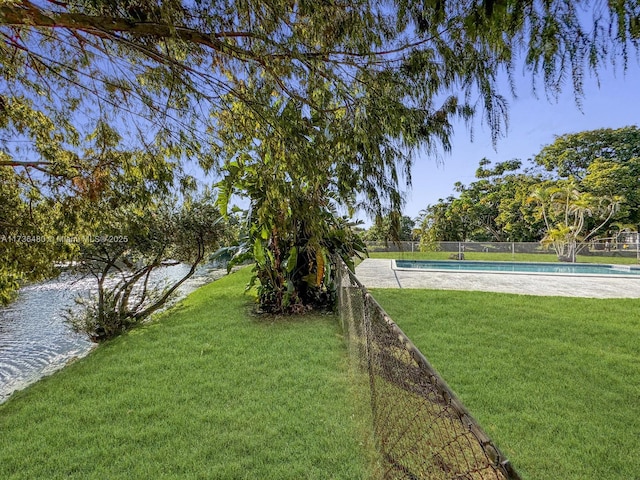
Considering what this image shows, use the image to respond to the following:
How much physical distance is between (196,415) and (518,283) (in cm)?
894

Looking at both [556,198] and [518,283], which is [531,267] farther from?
[518,283]

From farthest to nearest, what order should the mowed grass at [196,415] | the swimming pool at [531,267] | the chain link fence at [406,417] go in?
the swimming pool at [531,267] < the mowed grass at [196,415] < the chain link fence at [406,417]

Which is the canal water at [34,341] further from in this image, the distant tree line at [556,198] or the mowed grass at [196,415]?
the distant tree line at [556,198]

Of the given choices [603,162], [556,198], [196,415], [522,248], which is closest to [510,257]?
[522,248]

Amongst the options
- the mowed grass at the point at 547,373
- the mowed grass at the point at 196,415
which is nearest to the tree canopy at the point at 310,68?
the mowed grass at the point at 196,415

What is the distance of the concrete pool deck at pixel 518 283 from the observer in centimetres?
771

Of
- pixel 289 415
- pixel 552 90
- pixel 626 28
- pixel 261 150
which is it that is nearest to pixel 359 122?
pixel 261 150

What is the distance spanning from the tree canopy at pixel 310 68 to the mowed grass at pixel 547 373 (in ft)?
6.49

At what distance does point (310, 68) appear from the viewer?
212 cm

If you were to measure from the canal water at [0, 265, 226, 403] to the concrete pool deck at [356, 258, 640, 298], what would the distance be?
6.36 meters

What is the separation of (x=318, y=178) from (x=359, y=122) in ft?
1.49

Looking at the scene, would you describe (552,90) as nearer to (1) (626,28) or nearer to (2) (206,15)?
(1) (626,28)

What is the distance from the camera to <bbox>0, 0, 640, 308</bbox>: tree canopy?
4.87ft

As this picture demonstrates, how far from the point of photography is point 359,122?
2.22 metres
